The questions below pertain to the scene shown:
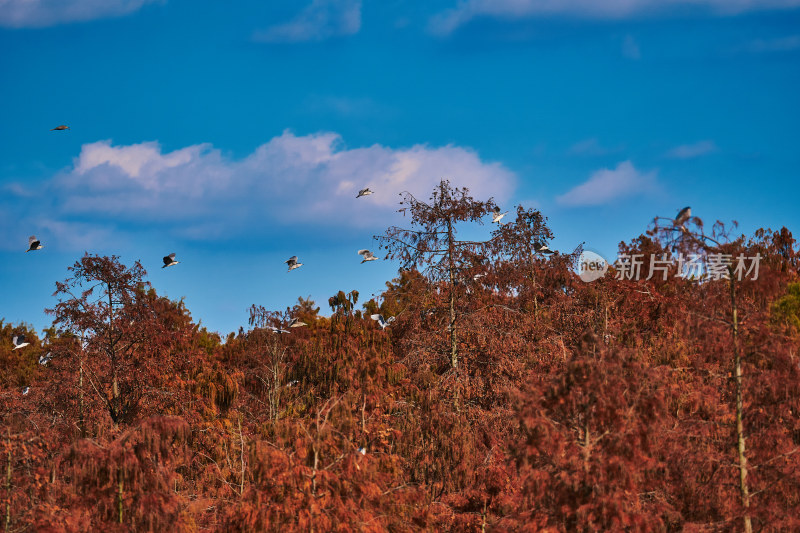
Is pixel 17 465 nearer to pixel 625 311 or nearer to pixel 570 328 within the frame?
pixel 570 328

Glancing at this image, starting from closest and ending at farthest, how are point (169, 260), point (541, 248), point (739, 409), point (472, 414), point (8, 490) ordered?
point (8, 490) < point (739, 409) < point (472, 414) < point (169, 260) < point (541, 248)

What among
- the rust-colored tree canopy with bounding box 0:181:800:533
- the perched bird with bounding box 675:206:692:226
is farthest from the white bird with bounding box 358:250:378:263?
the perched bird with bounding box 675:206:692:226

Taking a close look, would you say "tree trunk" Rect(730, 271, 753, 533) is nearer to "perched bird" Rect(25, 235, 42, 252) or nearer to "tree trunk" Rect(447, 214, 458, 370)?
"tree trunk" Rect(447, 214, 458, 370)

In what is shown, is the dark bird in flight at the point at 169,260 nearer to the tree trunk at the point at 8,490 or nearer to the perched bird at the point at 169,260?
the perched bird at the point at 169,260

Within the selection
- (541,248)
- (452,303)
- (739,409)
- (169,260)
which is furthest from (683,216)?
(169,260)

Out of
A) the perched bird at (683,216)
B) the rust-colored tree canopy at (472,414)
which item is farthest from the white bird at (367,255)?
the perched bird at (683,216)

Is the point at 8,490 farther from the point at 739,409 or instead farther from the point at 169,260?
the point at 169,260

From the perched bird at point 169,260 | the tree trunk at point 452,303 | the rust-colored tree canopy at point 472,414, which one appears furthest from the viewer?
the perched bird at point 169,260

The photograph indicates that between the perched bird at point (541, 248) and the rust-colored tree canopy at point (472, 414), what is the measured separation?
10cm

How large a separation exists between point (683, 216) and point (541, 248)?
12549 mm

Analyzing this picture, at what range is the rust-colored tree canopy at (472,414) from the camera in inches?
444

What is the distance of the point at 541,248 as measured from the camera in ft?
82.1

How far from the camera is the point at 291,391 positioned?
3038 centimetres

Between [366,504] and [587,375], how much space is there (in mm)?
4184
